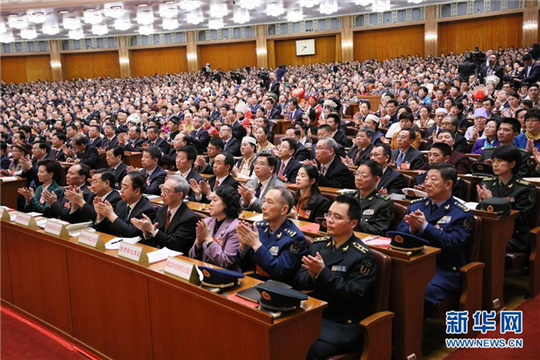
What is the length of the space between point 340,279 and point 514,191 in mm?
1745

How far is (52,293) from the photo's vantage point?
9.78 feet

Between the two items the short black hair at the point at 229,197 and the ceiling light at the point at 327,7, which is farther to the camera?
the ceiling light at the point at 327,7

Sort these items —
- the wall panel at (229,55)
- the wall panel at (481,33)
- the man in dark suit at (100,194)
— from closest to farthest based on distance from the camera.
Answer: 1. the man in dark suit at (100,194)
2. the wall panel at (481,33)
3. the wall panel at (229,55)

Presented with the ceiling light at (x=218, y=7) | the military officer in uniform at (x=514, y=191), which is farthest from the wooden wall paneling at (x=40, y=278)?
the ceiling light at (x=218, y=7)

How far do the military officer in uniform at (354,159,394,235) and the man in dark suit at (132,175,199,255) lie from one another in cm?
106

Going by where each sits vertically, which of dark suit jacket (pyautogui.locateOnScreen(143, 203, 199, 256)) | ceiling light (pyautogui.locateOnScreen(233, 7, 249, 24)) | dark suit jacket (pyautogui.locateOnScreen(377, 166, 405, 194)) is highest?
ceiling light (pyautogui.locateOnScreen(233, 7, 249, 24))

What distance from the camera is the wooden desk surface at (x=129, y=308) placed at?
188 centimetres

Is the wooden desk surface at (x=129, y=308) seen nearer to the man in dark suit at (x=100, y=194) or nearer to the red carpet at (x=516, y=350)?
the man in dark suit at (x=100, y=194)

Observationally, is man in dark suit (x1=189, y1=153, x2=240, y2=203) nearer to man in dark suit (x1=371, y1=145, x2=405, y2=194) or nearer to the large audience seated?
the large audience seated

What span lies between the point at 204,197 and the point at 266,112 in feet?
17.3

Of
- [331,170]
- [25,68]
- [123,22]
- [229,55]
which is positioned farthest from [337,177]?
[25,68]

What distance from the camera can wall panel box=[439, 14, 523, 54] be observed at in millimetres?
17812

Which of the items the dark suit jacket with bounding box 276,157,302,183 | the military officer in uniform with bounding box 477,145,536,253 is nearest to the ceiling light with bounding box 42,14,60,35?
the dark suit jacket with bounding box 276,157,302,183

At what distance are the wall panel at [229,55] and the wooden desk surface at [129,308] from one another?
21224 millimetres
